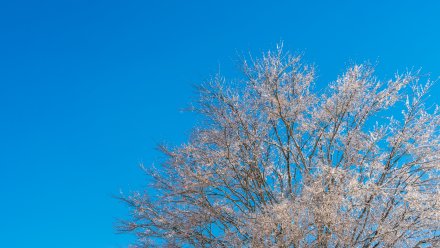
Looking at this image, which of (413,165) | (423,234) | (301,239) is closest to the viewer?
(301,239)

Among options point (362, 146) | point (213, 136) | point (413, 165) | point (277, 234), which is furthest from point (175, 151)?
point (413, 165)

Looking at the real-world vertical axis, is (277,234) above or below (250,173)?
below

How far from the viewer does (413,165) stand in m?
15.6

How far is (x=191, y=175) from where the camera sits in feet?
50.1

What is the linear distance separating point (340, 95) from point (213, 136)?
3953 mm

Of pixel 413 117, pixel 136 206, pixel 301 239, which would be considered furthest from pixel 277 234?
pixel 413 117

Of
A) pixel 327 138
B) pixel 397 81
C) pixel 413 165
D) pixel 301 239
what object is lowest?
pixel 301 239

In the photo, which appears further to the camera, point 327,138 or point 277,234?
point 327,138

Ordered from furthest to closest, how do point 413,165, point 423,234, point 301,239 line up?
point 413,165 < point 423,234 < point 301,239

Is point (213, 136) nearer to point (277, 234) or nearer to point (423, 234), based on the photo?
point (277, 234)

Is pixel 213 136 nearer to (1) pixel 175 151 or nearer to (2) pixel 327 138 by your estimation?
→ (1) pixel 175 151

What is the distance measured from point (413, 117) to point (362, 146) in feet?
5.91

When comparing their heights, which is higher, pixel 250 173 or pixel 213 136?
pixel 213 136

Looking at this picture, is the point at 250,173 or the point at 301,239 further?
the point at 250,173
